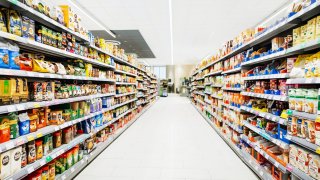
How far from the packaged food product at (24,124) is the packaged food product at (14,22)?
2.70 ft

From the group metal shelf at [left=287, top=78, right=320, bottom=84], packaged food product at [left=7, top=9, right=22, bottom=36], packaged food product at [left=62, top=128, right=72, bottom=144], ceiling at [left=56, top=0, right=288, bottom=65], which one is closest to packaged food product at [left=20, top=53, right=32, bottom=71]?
packaged food product at [left=7, top=9, right=22, bottom=36]

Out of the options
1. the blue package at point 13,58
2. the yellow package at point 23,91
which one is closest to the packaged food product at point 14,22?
the blue package at point 13,58

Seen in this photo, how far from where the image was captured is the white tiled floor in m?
2.69

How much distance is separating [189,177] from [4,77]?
2.48 meters

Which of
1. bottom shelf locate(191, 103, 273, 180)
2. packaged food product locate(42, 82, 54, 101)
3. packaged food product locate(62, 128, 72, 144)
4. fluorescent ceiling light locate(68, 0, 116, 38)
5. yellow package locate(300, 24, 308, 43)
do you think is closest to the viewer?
yellow package locate(300, 24, 308, 43)

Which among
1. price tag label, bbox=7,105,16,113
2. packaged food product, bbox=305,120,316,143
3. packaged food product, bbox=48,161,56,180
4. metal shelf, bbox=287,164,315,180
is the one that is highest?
price tag label, bbox=7,105,16,113

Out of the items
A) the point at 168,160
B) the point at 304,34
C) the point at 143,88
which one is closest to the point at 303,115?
the point at 304,34

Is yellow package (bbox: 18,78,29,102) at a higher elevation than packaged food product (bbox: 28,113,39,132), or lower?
higher

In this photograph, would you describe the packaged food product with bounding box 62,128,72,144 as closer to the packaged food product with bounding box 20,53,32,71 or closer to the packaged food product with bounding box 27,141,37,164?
the packaged food product with bounding box 27,141,37,164

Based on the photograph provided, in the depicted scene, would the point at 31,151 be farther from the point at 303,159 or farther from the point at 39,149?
the point at 303,159

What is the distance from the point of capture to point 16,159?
180 centimetres

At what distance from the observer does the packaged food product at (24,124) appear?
190cm

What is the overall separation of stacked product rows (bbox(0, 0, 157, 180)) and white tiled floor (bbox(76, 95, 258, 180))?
0.32 metres

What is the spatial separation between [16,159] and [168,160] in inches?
83.8
